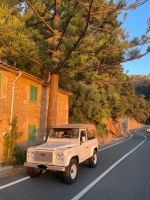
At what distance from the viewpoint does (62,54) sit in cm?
1591

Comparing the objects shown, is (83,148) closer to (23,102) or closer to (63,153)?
(63,153)

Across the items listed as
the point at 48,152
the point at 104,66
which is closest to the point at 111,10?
the point at 104,66

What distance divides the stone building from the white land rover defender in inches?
166

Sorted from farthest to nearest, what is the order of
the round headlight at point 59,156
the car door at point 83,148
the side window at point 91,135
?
the side window at point 91,135, the car door at point 83,148, the round headlight at point 59,156

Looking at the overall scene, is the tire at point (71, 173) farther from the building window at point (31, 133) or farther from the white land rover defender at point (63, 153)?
the building window at point (31, 133)

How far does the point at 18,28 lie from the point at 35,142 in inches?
289

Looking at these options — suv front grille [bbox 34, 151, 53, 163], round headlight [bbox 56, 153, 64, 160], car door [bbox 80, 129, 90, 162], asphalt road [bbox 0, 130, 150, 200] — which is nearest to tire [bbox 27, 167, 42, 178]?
asphalt road [bbox 0, 130, 150, 200]

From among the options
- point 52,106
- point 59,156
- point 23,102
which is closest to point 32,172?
point 59,156

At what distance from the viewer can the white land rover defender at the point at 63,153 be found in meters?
9.44

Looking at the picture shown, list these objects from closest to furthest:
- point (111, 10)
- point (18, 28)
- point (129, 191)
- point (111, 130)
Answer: point (129, 191) < point (111, 10) < point (18, 28) < point (111, 130)

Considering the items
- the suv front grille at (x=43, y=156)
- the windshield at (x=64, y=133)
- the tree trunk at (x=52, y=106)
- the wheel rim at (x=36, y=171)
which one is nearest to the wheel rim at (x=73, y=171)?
the suv front grille at (x=43, y=156)

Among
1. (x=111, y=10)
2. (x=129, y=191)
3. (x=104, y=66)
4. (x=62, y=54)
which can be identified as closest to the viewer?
(x=129, y=191)

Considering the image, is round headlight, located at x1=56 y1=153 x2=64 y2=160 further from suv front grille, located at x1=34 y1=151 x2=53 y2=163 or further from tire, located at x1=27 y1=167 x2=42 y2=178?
tire, located at x1=27 y1=167 x2=42 y2=178

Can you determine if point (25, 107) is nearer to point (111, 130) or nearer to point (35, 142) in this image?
point (35, 142)
